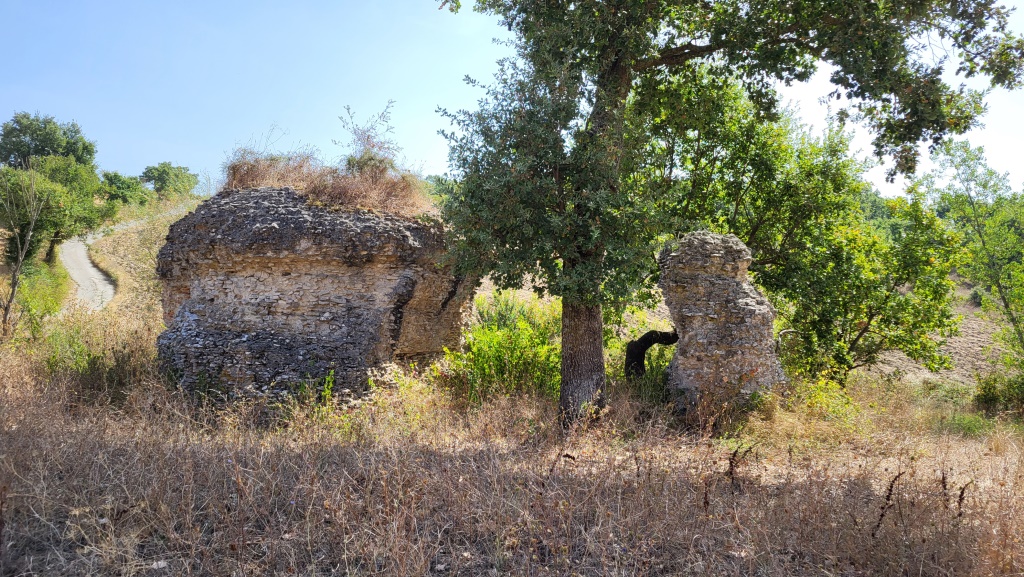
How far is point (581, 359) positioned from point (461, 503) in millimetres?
4189

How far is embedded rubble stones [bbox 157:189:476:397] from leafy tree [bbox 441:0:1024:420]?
187 cm

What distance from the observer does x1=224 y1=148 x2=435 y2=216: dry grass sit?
10273 mm

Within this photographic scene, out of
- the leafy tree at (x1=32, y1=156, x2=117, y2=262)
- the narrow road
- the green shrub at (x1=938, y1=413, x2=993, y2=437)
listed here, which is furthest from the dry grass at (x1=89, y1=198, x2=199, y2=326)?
the green shrub at (x1=938, y1=413, x2=993, y2=437)

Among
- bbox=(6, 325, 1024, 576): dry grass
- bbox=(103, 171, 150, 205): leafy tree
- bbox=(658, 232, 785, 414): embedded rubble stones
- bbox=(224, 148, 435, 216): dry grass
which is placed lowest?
bbox=(6, 325, 1024, 576): dry grass

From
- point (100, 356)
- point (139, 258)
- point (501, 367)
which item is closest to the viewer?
point (501, 367)

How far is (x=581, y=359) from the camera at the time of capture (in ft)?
28.1

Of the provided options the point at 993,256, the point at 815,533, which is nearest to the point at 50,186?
the point at 815,533

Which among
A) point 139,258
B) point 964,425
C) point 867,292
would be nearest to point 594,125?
point 867,292

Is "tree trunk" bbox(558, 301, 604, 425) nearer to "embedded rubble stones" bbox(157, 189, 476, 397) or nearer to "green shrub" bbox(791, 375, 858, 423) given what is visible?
"embedded rubble stones" bbox(157, 189, 476, 397)

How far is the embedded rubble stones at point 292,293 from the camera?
9.09 m

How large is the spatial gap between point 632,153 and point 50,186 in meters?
28.2

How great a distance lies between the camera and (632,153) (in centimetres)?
827

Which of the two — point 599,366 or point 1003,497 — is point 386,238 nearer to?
point 599,366

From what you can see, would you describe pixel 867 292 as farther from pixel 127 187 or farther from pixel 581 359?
pixel 127 187
